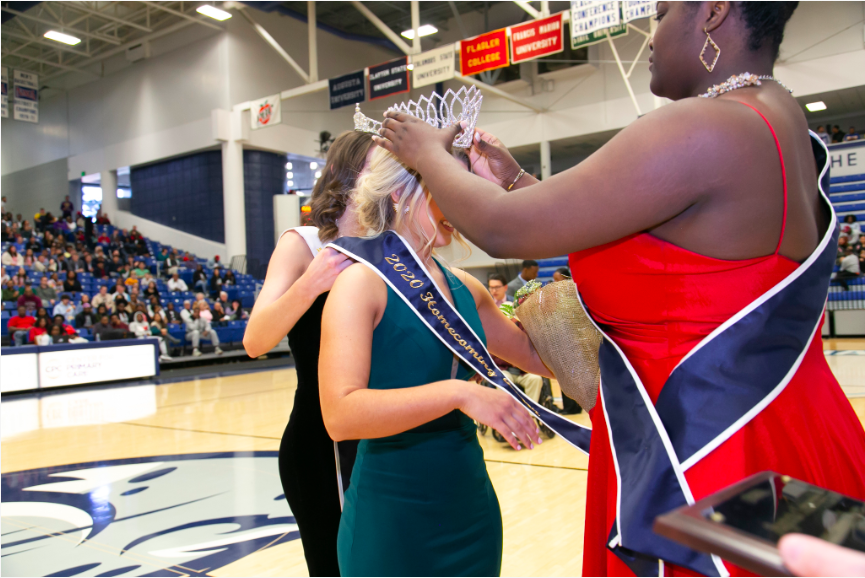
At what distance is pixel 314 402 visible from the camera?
5.32ft

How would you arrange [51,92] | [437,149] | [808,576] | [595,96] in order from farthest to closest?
1. [51,92]
2. [595,96]
3. [437,149]
4. [808,576]

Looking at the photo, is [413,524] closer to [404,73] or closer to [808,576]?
[808,576]

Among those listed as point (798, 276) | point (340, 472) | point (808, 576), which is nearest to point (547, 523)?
point (340, 472)

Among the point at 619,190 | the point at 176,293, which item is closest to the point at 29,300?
the point at 176,293

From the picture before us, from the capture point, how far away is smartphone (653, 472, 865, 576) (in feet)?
1.08

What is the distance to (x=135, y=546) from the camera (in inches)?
110

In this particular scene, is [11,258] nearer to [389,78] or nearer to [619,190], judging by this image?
[389,78]

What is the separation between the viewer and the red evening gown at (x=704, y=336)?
664 mm

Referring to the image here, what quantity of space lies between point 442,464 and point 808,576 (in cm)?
91

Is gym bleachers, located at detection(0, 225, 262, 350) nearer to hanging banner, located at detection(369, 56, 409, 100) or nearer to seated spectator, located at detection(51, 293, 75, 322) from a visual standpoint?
seated spectator, located at detection(51, 293, 75, 322)

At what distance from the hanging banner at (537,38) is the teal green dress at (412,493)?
31.5ft

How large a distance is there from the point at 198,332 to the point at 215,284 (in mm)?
2712

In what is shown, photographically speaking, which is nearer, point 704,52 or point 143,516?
point 704,52

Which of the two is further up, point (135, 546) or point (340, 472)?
point (340, 472)
